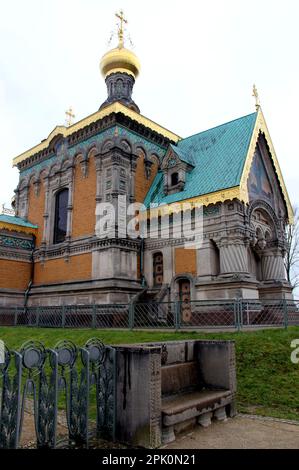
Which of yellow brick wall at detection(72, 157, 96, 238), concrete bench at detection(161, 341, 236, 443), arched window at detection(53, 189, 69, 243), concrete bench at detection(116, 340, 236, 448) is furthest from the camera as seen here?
arched window at detection(53, 189, 69, 243)

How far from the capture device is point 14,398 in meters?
3.80

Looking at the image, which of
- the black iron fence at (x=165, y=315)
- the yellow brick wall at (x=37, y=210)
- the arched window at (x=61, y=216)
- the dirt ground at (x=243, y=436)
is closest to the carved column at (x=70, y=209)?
the arched window at (x=61, y=216)

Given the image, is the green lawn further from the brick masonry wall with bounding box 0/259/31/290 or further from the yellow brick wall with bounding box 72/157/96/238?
the brick masonry wall with bounding box 0/259/31/290

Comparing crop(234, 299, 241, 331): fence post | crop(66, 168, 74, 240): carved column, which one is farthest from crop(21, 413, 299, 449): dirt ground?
crop(66, 168, 74, 240): carved column

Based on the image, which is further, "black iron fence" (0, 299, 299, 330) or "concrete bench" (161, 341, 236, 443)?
"black iron fence" (0, 299, 299, 330)

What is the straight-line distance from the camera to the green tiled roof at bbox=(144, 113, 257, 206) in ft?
54.0

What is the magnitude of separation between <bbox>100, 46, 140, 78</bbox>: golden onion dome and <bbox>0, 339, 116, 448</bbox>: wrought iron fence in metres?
21.7

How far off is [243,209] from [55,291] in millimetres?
10057

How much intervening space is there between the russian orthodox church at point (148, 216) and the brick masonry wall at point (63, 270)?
0.05 metres

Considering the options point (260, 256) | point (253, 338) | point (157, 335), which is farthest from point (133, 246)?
point (253, 338)

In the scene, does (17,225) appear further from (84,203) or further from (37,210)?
(84,203)

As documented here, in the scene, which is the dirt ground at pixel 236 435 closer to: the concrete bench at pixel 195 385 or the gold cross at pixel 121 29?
the concrete bench at pixel 195 385

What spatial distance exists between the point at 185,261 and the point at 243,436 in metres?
12.1

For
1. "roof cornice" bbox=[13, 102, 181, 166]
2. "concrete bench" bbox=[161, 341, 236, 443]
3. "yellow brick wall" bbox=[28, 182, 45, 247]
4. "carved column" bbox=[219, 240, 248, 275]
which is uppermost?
"roof cornice" bbox=[13, 102, 181, 166]
